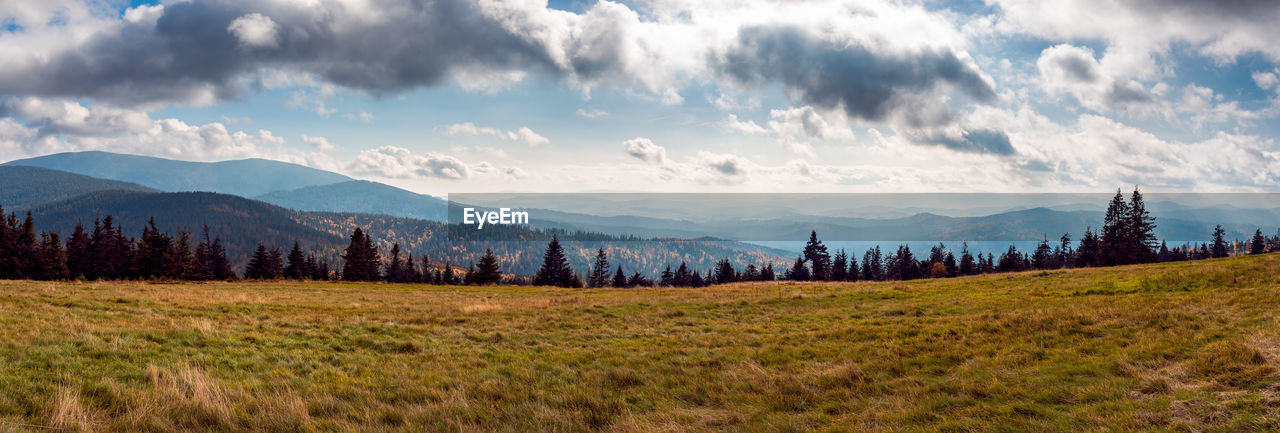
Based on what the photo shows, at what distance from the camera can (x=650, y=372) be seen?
9641 mm

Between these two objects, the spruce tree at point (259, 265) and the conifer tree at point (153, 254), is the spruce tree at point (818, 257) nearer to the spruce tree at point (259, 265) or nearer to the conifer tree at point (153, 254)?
the spruce tree at point (259, 265)

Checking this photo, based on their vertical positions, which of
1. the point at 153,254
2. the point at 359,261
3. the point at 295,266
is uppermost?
the point at 153,254

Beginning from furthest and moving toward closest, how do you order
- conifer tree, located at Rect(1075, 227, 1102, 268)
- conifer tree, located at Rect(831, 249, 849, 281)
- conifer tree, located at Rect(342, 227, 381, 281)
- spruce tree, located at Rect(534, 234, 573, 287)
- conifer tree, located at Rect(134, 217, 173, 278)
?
conifer tree, located at Rect(831, 249, 849, 281) < spruce tree, located at Rect(534, 234, 573, 287) < conifer tree, located at Rect(1075, 227, 1102, 268) < conifer tree, located at Rect(342, 227, 381, 281) < conifer tree, located at Rect(134, 217, 173, 278)

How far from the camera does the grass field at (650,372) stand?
6.17 m

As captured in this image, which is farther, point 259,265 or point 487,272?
point 487,272

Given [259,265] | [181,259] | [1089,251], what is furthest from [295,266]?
[1089,251]

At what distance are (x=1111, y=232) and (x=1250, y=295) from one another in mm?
71667

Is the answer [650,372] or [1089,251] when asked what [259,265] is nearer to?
[650,372]

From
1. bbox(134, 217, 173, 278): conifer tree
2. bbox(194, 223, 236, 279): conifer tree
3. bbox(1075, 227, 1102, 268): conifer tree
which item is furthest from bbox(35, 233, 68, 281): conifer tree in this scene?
bbox(1075, 227, 1102, 268): conifer tree

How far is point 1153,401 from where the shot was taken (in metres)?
6.15

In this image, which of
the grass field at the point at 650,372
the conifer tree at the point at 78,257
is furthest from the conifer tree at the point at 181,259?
the grass field at the point at 650,372

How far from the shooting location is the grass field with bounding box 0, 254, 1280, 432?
617cm

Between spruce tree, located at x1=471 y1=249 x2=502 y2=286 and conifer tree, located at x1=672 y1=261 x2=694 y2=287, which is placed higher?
spruce tree, located at x1=471 y1=249 x2=502 y2=286

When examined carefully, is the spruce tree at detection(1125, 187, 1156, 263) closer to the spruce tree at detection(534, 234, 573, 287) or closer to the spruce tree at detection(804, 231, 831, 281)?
the spruce tree at detection(804, 231, 831, 281)
